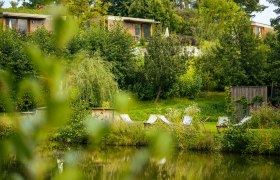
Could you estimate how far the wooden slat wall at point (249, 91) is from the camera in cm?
2434

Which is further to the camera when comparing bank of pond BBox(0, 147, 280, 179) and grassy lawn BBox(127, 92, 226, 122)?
grassy lawn BBox(127, 92, 226, 122)

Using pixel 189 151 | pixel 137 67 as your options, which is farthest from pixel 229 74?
pixel 189 151

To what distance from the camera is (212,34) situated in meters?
38.5

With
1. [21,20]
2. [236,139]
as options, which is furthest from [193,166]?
[21,20]

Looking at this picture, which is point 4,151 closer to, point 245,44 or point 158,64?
point 245,44

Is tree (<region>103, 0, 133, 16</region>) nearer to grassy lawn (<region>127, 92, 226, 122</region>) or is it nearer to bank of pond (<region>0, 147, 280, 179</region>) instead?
grassy lawn (<region>127, 92, 226, 122</region>)

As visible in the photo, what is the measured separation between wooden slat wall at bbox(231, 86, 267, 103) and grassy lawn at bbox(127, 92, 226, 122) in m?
1.82

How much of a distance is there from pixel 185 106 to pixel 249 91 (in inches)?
165

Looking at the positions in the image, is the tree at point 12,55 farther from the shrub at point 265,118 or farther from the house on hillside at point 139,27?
the house on hillside at point 139,27

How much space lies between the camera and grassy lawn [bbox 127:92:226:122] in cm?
2592

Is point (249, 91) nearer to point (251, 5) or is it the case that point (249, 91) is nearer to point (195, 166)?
point (195, 166)

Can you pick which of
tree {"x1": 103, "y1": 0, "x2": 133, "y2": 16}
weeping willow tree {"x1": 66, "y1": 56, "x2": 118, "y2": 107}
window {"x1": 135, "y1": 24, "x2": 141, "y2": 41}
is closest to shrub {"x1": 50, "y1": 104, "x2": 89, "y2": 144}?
weeping willow tree {"x1": 66, "y1": 56, "x2": 118, "y2": 107}

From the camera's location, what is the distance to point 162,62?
94.9 ft

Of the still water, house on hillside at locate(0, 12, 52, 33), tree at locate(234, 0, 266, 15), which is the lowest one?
the still water
